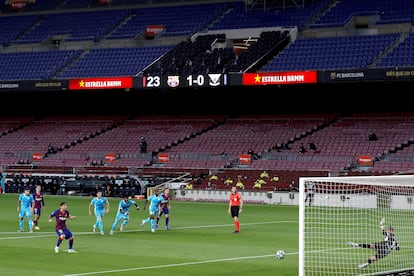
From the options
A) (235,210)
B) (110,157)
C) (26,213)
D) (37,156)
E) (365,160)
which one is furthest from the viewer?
(37,156)

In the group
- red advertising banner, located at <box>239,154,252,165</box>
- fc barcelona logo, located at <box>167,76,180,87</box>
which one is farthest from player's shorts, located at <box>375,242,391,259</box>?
fc barcelona logo, located at <box>167,76,180,87</box>

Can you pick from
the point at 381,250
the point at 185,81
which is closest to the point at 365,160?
the point at 185,81

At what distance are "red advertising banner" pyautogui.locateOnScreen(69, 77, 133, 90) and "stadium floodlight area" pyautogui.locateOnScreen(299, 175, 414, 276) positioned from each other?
30977 mm

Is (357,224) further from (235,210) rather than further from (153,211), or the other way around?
(153,211)

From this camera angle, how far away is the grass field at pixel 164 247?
78.4 ft

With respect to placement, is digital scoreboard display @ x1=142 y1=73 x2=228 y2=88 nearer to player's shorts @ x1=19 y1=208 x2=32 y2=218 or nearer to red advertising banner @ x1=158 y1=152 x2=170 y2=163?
red advertising banner @ x1=158 y1=152 x2=170 y2=163

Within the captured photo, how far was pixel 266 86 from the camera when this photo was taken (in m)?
59.9

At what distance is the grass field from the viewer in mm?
23891

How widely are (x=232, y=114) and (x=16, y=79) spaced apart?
1667 centimetres

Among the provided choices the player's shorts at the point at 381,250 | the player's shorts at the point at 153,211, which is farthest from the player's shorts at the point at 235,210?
the player's shorts at the point at 381,250

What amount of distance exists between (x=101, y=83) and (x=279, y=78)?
1362 centimetres

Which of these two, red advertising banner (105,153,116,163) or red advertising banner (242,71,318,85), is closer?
red advertising banner (242,71,318,85)

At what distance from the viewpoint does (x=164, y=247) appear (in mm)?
29312

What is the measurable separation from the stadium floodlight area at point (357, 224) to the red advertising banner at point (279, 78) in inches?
905
